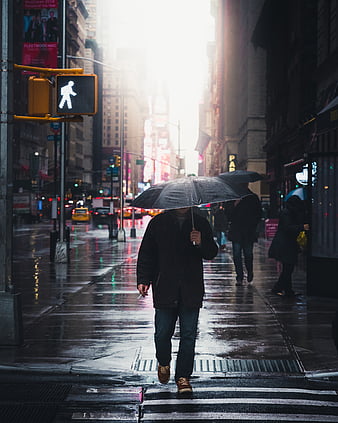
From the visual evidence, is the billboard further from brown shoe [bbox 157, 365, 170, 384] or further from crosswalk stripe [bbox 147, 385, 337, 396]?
crosswalk stripe [bbox 147, 385, 337, 396]

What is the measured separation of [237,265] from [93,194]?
119182mm

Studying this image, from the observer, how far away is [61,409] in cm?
621

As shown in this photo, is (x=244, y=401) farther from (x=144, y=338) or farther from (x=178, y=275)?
(x=144, y=338)

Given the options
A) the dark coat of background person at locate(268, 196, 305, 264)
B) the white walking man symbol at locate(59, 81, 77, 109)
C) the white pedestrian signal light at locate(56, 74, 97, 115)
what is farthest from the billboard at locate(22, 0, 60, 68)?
the dark coat of background person at locate(268, 196, 305, 264)

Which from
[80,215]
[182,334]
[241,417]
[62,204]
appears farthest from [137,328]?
[80,215]

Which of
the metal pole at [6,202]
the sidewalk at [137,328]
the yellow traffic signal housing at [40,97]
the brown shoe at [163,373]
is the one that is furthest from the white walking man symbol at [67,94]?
the brown shoe at [163,373]

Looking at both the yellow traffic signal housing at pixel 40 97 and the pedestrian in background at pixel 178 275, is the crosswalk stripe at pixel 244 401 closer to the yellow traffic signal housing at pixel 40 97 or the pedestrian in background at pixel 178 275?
the pedestrian in background at pixel 178 275

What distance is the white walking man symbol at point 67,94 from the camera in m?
10.7

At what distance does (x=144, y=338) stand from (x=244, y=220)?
629 cm

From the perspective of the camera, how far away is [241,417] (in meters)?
5.91

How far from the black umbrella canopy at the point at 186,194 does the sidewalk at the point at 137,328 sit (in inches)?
75.5

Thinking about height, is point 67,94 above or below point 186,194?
above

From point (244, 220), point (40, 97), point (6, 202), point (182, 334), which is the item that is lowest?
point (182, 334)

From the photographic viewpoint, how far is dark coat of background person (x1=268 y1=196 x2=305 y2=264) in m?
12.9
